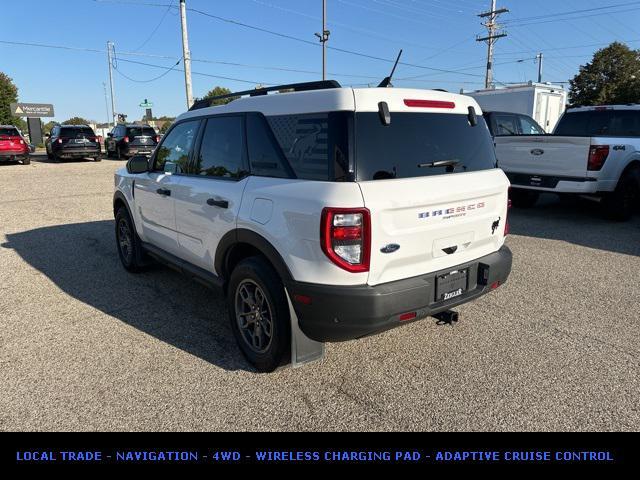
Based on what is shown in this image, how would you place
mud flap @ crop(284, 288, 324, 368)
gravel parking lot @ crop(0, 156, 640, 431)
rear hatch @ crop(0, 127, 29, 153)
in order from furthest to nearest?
rear hatch @ crop(0, 127, 29, 153)
mud flap @ crop(284, 288, 324, 368)
gravel parking lot @ crop(0, 156, 640, 431)

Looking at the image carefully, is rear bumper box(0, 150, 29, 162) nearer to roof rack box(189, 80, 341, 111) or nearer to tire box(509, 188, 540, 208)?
tire box(509, 188, 540, 208)

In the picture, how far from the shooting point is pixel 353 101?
2.71 meters

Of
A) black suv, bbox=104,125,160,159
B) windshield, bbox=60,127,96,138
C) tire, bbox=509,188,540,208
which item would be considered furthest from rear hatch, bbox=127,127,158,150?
tire, bbox=509,188,540,208

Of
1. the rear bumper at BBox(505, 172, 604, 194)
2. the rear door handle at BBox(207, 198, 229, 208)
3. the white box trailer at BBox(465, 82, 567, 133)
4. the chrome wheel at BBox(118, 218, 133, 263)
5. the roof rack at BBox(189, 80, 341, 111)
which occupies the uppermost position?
the white box trailer at BBox(465, 82, 567, 133)

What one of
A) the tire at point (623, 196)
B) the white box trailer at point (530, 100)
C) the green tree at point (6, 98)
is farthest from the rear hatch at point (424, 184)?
the green tree at point (6, 98)

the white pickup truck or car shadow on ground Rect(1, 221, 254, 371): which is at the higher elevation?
the white pickup truck

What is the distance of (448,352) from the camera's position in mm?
3568

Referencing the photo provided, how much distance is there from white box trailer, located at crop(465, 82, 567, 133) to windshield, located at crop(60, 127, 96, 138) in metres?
17.4

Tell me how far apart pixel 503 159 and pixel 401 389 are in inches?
275

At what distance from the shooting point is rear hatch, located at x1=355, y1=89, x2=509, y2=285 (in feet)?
8.82

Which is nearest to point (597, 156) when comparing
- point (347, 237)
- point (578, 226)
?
point (578, 226)

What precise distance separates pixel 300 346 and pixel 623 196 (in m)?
7.66

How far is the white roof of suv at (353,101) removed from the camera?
2.73 meters

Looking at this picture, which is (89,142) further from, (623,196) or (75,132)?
(623,196)
